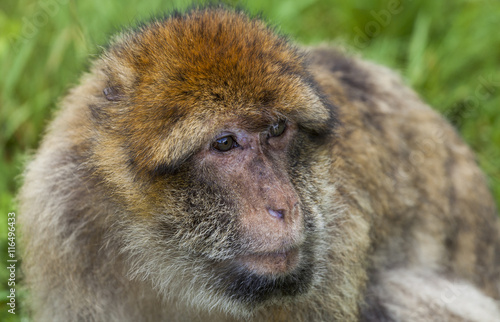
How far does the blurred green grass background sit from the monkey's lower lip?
3.05 m

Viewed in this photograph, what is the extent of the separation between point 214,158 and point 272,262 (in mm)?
520

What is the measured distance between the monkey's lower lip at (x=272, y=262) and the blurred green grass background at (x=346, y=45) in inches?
120

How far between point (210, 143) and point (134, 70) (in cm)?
51

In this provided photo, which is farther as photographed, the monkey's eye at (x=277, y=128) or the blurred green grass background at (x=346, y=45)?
the blurred green grass background at (x=346, y=45)

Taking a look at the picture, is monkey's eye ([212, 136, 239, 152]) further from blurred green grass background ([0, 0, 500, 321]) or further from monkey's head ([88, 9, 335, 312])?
blurred green grass background ([0, 0, 500, 321])

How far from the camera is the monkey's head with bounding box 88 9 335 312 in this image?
108 inches

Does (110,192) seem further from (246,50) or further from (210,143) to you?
(246,50)

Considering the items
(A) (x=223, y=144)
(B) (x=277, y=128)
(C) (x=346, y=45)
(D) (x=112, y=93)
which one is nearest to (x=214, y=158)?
(A) (x=223, y=144)

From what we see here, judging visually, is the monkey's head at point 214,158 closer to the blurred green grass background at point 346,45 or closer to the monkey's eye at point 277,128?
the monkey's eye at point 277,128

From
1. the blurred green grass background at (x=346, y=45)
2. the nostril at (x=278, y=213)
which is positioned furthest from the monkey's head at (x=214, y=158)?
Answer: the blurred green grass background at (x=346, y=45)

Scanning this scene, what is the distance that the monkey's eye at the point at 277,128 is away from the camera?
2.93 meters

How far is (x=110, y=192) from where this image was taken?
9.91 ft

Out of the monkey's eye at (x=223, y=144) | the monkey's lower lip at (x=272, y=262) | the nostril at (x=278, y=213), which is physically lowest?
the monkey's lower lip at (x=272, y=262)

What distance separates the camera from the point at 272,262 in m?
2.73
